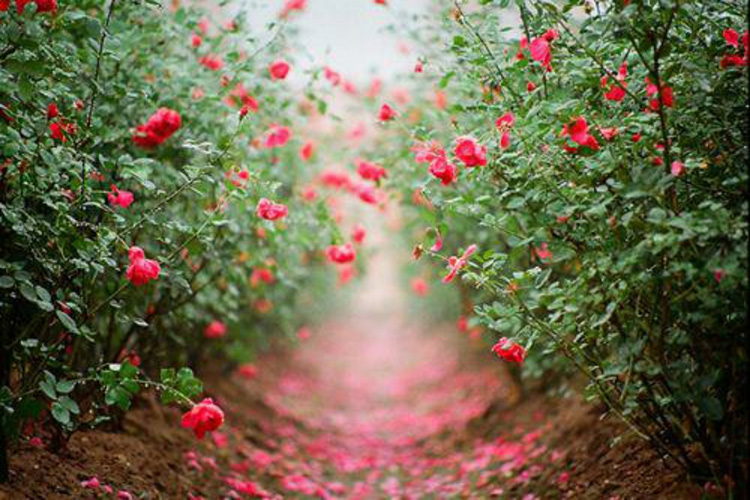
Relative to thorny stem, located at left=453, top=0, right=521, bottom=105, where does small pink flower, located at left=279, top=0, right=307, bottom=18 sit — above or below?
above

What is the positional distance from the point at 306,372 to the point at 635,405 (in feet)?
21.8

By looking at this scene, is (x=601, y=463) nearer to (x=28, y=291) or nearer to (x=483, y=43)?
(x=483, y=43)

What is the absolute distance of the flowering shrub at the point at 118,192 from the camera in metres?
2.19

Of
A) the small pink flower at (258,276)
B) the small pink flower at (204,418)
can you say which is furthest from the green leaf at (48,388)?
the small pink flower at (258,276)

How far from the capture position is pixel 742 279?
5.97 ft

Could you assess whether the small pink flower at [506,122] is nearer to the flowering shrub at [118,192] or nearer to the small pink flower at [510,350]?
the small pink flower at [510,350]

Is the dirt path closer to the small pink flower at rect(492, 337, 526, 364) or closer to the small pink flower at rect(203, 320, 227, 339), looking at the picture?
the small pink flower at rect(203, 320, 227, 339)

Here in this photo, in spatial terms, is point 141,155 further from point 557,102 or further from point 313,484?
point 313,484

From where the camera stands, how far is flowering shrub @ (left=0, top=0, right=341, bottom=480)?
2188mm

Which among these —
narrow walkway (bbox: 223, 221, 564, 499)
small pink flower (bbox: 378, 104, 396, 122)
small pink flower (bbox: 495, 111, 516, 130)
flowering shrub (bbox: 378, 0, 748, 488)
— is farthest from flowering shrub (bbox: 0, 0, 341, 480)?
narrow walkway (bbox: 223, 221, 564, 499)

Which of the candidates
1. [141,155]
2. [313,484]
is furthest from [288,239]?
[313,484]

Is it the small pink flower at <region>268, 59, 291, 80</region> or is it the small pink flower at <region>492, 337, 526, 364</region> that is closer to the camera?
the small pink flower at <region>492, 337, 526, 364</region>

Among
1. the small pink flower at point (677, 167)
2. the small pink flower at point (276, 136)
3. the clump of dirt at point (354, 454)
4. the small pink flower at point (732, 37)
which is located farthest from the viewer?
the small pink flower at point (276, 136)

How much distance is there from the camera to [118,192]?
251 centimetres
